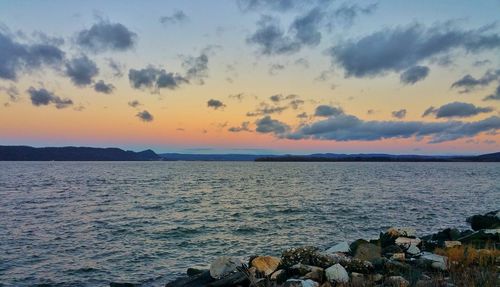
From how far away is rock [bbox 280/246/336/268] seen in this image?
12977 millimetres

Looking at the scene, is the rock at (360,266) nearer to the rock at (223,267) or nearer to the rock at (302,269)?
the rock at (302,269)

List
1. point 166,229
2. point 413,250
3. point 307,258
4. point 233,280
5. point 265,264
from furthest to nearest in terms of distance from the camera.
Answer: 1. point 166,229
2. point 413,250
3. point 265,264
4. point 307,258
5. point 233,280

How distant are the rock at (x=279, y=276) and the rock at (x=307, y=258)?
1.52 feet

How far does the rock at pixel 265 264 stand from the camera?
13.6 metres

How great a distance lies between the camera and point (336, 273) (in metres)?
11.4

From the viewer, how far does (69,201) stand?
153ft

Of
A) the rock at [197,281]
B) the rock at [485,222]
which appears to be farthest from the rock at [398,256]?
the rock at [485,222]

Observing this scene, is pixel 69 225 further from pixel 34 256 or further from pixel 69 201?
A: pixel 69 201

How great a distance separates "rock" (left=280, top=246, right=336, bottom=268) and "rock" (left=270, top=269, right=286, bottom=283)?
1.52 ft

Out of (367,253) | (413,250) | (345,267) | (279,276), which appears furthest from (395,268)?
(413,250)

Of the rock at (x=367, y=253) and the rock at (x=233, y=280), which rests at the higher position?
the rock at (x=367, y=253)

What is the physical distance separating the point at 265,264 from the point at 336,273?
3170mm

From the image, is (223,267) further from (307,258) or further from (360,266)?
(360,266)

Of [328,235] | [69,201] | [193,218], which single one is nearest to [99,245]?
[193,218]
